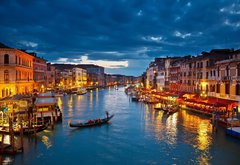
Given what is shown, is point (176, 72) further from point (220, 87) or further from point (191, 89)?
point (220, 87)

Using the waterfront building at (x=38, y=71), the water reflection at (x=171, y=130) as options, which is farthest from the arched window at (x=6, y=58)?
the water reflection at (x=171, y=130)

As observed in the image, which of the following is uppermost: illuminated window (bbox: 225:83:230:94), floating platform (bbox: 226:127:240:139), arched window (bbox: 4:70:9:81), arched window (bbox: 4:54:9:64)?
arched window (bbox: 4:54:9:64)

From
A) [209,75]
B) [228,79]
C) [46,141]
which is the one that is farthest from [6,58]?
[228,79]

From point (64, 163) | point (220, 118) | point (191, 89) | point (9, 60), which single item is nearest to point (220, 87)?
point (220, 118)

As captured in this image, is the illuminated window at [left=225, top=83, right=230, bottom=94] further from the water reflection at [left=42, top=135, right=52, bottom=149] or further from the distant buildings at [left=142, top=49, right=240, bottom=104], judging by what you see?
the water reflection at [left=42, top=135, right=52, bottom=149]

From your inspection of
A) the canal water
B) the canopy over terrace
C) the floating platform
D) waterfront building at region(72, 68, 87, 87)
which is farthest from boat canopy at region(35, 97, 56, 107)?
waterfront building at region(72, 68, 87, 87)

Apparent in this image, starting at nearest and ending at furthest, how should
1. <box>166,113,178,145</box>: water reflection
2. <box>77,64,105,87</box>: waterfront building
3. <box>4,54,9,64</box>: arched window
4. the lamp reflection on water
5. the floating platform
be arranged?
the lamp reflection on water, the floating platform, <box>166,113,178,145</box>: water reflection, <box>4,54,9,64</box>: arched window, <box>77,64,105,87</box>: waterfront building

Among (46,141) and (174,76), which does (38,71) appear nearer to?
(174,76)

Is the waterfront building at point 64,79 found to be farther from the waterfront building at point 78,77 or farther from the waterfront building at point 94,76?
the waterfront building at point 94,76

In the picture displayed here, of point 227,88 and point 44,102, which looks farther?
point 227,88

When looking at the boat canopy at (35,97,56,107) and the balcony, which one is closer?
the boat canopy at (35,97,56,107)

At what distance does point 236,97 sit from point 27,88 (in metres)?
35.2

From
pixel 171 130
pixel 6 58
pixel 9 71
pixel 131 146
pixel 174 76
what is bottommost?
pixel 131 146

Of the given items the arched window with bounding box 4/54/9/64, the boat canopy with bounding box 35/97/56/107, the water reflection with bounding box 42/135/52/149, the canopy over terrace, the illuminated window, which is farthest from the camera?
the arched window with bounding box 4/54/9/64
